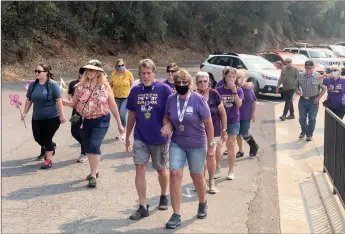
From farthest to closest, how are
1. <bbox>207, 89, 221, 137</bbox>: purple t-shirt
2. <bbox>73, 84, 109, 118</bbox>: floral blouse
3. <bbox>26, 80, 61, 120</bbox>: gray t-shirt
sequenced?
<bbox>26, 80, 61, 120</bbox>: gray t-shirt
<bbox>73, 84, 109, 118</bbox>: floral blouse
<bbox>207, 89, 221, 137</bbox>: purple t-shirt

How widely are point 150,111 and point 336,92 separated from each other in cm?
532

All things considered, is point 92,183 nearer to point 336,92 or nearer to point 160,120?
point 160,120

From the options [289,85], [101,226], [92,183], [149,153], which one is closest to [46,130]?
[92,183]

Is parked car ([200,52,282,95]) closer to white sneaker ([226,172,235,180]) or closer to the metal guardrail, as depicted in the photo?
the metal guardrail

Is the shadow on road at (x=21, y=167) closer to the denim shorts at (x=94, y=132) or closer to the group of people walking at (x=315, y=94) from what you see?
the denim shorts at (x=94, y=132)

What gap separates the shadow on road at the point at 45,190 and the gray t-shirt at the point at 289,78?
25.6ft

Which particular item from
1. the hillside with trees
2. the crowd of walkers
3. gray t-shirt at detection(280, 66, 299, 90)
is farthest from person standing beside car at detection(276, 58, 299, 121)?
the hillside with trees

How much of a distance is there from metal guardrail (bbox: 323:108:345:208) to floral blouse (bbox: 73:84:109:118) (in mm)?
3070

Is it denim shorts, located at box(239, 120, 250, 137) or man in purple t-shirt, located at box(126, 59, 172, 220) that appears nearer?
A: man in purple t-shirt, located at box(126, 59, 172, 220)

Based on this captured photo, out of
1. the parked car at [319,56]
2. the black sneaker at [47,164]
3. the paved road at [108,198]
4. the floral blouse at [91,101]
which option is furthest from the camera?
the parked car at [319,56]

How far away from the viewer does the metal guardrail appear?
5.36 meters

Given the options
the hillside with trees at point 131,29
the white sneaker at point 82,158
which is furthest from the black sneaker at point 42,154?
the hillside with trees at point 131,29

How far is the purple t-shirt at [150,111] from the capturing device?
4992 millimetres

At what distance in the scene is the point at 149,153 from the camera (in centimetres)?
512
